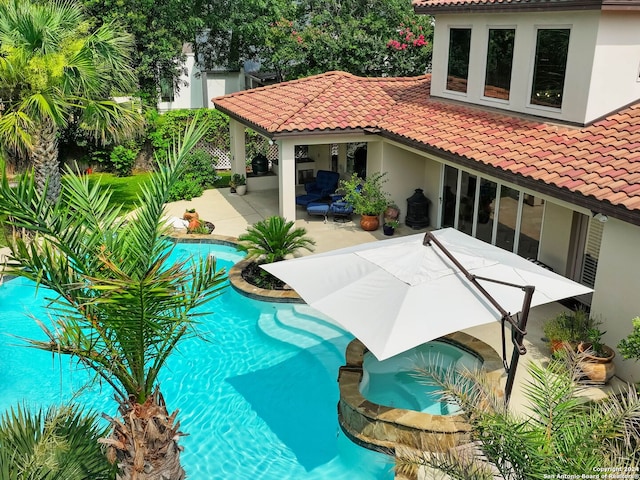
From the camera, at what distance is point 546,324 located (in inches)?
541

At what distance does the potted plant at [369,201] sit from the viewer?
69.7 ft

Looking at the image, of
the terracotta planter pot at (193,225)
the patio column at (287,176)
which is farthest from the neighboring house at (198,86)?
the patio column at (287,176)

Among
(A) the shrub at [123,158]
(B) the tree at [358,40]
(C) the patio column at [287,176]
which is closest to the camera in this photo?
(C) the patio column at [287,176]

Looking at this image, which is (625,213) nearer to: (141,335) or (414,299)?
(414,299)

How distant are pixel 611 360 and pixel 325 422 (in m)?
5.90

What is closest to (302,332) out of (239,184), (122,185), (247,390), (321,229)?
(247,390)

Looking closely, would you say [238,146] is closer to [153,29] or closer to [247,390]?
[153,29]

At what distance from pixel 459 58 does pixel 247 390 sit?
13.1 meters

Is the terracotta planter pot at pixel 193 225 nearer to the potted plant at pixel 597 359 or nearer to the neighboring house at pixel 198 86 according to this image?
the potted plant at pixel 597 359

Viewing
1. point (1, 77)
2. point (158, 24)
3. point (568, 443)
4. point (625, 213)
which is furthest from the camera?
point (158, 24)

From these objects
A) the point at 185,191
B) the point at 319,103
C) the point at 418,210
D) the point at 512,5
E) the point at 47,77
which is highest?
the point at 512,5

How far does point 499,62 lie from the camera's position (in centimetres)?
1802

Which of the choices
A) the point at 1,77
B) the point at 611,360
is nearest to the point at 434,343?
the point at 611,360

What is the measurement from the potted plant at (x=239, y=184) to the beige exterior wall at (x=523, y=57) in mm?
9358
